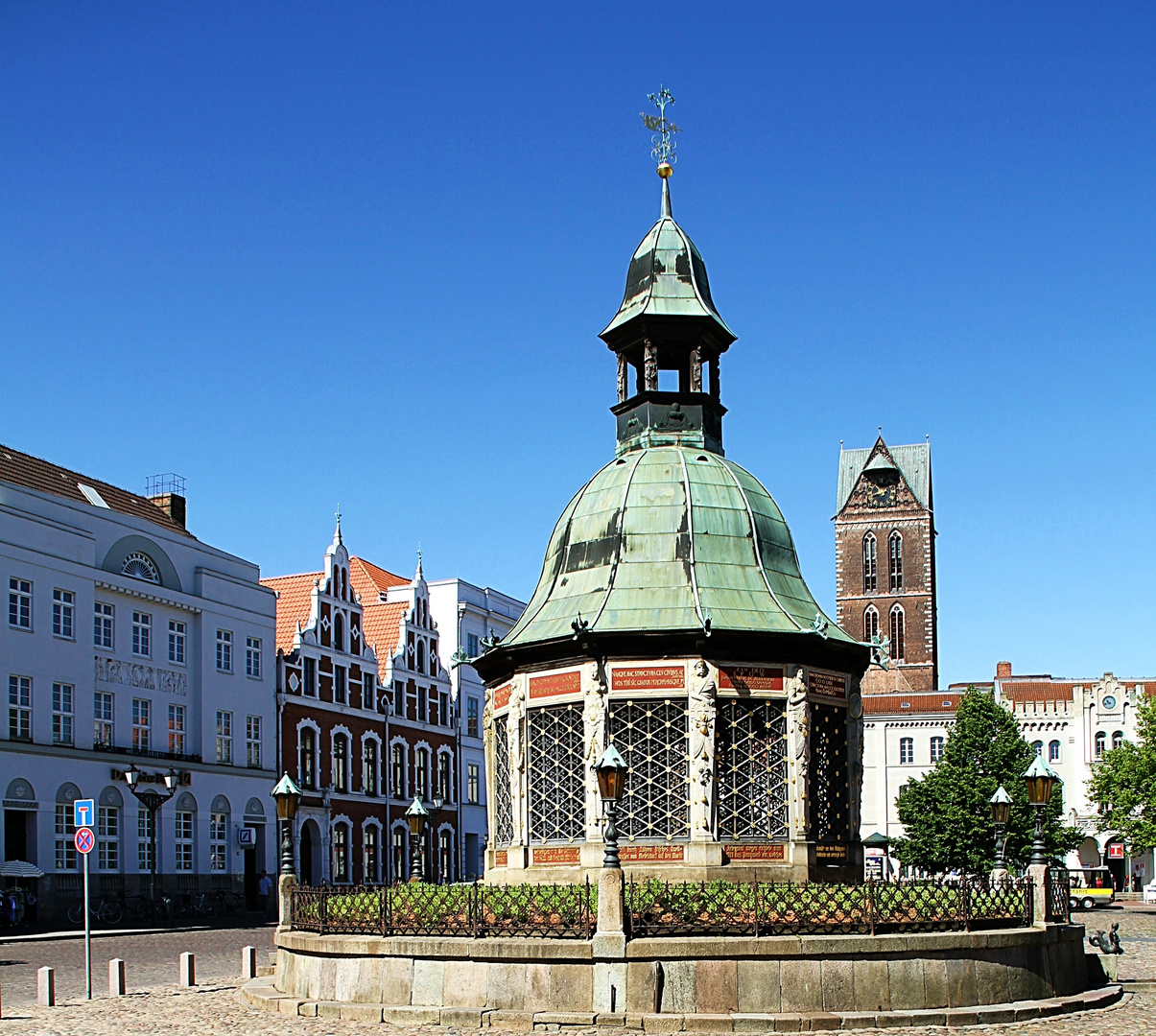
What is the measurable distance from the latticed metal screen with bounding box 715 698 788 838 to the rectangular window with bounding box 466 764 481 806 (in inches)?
2079

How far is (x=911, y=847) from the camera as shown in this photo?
6250cm

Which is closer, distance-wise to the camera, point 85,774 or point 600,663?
point 600,663

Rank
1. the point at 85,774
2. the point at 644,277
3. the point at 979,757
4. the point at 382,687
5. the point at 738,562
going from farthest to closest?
the point at 382,687
the point at 979,757
the point at 85,774
the point at 644,277
the point at 738,562

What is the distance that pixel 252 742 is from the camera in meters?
57.9

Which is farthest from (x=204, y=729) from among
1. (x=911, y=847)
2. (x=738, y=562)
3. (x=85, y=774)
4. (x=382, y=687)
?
(x=738, y=562)

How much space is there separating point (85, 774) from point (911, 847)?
1344 inches

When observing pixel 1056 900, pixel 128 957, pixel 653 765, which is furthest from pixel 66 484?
pixel 1056 900

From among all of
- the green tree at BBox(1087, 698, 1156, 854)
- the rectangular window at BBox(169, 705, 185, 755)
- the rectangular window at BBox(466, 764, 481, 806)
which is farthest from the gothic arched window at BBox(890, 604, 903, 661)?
the rectangular window at BBox(169, 705, 185, 755)

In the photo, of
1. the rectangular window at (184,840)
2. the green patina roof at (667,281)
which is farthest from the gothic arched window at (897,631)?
the green patina roof at (667,281)

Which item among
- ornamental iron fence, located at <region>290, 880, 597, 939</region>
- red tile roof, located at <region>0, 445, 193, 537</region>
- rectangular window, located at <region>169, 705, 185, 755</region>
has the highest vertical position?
red tile roof, located at <region>0, 445, 193, 537</region>

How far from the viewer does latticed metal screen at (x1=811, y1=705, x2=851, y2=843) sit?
24.0 m

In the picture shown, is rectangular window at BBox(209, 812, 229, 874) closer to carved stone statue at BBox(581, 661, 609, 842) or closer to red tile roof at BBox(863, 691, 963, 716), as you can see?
carved stone statue at BBox(581, 661, 609, 842)

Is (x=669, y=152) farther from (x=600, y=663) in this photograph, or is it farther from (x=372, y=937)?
(x=372, y=937)

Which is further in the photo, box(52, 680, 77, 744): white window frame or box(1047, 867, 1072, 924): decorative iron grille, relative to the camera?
box(52, 680, 77, 744): white window frame
